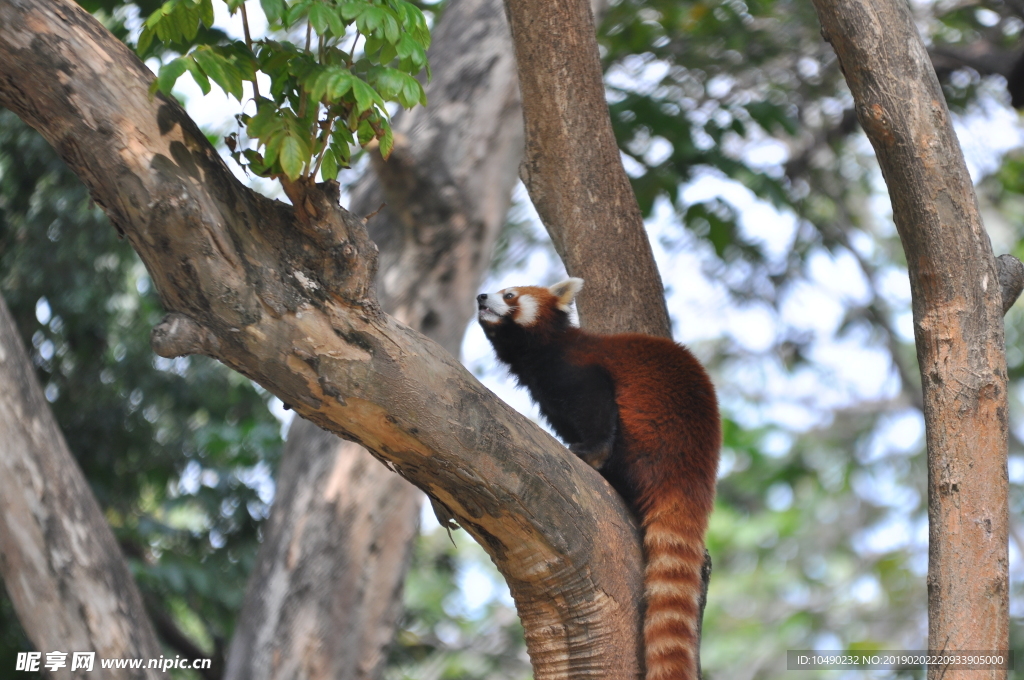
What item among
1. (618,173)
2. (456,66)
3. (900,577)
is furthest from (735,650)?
(618,173)

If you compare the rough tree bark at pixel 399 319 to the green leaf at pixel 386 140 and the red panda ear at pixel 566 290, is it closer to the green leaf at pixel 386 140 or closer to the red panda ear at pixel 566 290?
the red panda ear at pixel 566 290

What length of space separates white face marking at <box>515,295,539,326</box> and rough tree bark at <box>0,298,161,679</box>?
1.68m

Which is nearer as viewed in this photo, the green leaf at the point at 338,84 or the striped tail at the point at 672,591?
the green leaf at the point at 338,84

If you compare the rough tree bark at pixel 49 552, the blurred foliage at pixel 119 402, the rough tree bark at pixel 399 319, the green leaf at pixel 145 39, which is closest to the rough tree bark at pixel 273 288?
the green leaf at pixel 145 39

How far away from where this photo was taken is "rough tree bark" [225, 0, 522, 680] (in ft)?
12.3

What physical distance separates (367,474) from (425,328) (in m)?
0.81

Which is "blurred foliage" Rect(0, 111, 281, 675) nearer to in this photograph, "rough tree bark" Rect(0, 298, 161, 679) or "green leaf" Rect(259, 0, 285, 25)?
"rough tree bark" Rect(0, 298, 161, 679)

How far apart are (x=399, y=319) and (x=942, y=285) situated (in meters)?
2.49

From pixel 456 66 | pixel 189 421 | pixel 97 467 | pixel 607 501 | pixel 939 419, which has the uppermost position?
pixel 456 66

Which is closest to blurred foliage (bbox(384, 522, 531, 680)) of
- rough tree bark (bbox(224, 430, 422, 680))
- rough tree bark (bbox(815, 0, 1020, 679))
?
rough tree bark (bbox(224, 430, 422, 680))

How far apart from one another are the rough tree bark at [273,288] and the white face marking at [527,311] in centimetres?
106

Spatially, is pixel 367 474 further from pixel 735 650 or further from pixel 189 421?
pixel 735 650

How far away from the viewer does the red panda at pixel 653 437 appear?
7.14ft

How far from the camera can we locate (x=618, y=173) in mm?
2770
